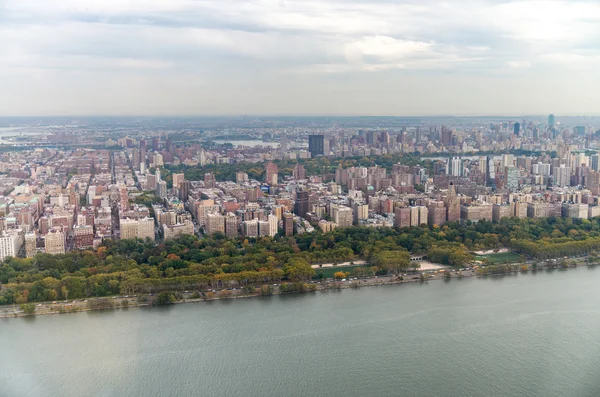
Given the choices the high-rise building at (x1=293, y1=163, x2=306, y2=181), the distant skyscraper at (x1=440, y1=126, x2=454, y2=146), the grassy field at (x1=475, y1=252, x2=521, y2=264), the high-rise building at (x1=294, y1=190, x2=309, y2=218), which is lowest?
the grassy field at (x1=475, y1=252, x2=521, y2=264)

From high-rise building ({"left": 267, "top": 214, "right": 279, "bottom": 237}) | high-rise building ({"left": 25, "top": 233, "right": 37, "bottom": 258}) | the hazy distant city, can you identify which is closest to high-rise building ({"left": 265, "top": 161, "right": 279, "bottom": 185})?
the hazy distant city

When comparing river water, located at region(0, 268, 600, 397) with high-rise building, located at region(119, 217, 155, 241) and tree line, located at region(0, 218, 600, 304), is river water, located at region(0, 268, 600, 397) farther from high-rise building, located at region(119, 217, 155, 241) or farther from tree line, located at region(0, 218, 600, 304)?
high-rise building, located at region(119, 217, 155, 241)

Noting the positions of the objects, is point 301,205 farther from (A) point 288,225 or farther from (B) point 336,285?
(B) point 336,285

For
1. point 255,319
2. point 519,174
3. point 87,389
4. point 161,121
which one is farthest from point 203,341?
point 519,174

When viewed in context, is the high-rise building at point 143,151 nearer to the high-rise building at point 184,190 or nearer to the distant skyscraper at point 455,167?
the high-rise building at point 184,190

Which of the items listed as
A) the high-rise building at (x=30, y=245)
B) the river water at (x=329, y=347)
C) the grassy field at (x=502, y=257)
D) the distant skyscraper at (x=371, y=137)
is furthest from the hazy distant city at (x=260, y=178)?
the river water at (x=329, y=347)
